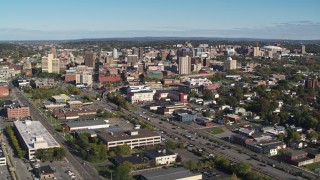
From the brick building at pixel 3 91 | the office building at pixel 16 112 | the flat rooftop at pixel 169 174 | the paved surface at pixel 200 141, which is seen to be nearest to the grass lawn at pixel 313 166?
the paved surface at pixel 200 141

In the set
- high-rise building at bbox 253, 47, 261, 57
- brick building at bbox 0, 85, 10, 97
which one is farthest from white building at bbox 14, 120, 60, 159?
high-rise building at bbox 253, 47, 261, 57

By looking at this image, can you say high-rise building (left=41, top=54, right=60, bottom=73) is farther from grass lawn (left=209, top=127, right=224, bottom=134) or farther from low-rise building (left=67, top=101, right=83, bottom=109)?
grass lawn (left=209, top=127, right=224, bottom=134)

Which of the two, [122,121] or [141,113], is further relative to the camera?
[141,113]

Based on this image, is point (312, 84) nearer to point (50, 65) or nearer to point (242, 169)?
point (242, 169)

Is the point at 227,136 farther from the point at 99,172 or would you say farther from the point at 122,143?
the point at 99,172

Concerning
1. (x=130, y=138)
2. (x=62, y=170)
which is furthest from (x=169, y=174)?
(x=130, y=138)

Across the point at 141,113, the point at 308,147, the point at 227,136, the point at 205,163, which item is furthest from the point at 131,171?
the point at 141,113
